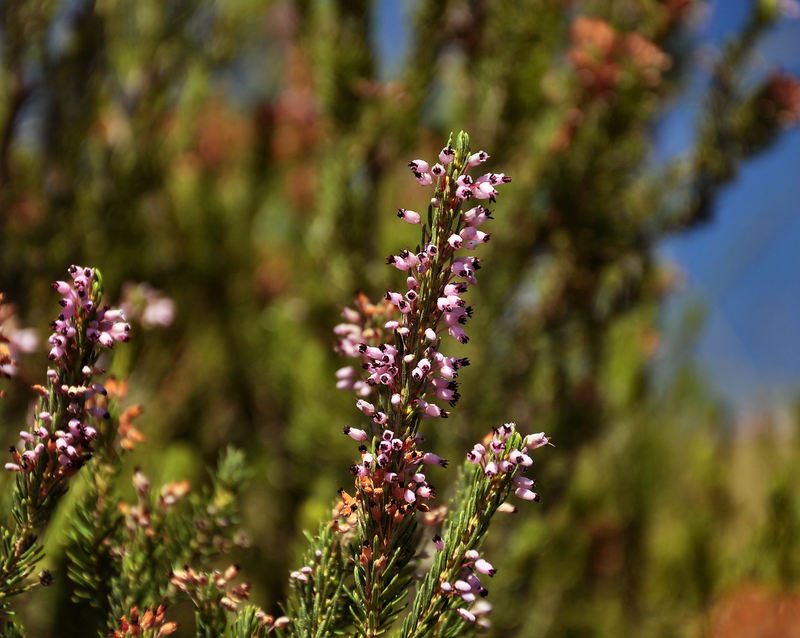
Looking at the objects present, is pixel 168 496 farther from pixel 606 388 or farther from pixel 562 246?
pixel 606 388

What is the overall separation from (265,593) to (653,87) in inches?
98.5

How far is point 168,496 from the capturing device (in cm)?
125

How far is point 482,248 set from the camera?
2.55 m

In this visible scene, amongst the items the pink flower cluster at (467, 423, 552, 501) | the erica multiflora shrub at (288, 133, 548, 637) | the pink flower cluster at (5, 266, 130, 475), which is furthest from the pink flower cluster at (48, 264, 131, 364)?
the pink flower cluster at (467, 423, 552, 501)

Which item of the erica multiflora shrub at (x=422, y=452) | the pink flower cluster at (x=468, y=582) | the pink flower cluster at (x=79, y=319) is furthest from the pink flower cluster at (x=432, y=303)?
the pink flower cluster at (x=79, y=319)

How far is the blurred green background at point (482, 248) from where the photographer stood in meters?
2.34

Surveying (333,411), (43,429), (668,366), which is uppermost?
(668,366)

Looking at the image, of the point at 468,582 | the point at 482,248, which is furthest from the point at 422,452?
the point at 482,248

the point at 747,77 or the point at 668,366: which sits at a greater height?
the point at 668,366

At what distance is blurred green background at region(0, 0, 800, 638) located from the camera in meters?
2.34

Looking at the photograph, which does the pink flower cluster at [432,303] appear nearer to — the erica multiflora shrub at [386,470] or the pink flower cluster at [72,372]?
the erica multiflora shrub at [386,470]

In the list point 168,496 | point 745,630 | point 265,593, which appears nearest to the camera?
point 168,496

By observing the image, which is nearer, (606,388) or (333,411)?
(333,411)

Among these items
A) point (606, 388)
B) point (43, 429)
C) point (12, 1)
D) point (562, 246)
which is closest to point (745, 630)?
point (606, 388)
